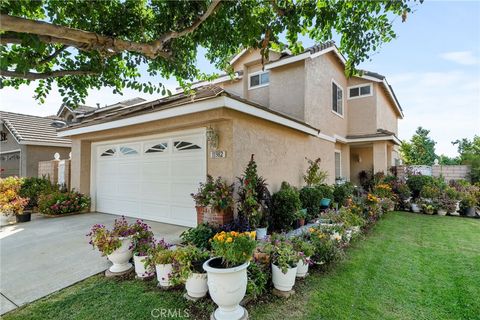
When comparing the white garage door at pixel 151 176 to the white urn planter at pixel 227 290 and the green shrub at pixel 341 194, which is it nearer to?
the white urn planter at pixel 227 290

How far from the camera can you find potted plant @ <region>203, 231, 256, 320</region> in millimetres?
3523

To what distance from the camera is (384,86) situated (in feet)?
52.6

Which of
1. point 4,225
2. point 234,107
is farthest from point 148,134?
point 4,225

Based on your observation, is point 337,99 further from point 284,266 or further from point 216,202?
point 284,266

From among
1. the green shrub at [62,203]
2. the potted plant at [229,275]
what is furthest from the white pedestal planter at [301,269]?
the green shrub at [62,203]

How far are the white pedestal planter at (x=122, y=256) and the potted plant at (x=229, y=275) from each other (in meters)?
2.09

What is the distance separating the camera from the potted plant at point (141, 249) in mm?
4730

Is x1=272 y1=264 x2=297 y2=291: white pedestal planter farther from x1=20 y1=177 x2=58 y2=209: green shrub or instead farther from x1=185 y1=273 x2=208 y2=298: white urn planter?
x1=20 y1=177 x2=58 y2=209: green shrub

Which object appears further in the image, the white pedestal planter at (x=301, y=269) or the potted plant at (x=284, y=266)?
the white pedestal planter at (x=301, y=269)

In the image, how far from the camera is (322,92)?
1280cm

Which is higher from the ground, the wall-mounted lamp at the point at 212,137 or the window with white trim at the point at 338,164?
the wall-mounted lamp at the point at 212,137

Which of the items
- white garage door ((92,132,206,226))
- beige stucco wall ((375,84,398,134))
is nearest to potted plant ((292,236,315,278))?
white garage door ((92,132,206,226))

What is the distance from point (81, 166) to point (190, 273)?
967 centimetres

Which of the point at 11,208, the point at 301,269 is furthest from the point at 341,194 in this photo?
the point at 11,208
